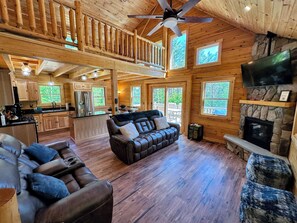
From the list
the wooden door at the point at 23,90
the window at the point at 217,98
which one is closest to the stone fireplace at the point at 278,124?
the window at the point at 217,98

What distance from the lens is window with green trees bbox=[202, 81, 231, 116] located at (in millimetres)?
3945

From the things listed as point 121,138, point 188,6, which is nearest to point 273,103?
point 188,6

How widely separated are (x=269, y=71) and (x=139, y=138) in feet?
10.4

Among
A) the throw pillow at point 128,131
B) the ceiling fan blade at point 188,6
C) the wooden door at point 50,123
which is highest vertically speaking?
the ceiling fan blade at point 188,6

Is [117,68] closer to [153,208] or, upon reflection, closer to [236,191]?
[153,208]

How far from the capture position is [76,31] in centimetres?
284

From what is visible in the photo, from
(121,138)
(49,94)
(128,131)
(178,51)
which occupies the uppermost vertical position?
(178,51)

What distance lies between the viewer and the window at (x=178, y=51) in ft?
15.6

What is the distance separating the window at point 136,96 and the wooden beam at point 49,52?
2.91 metres

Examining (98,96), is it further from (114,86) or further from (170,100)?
(170,100)

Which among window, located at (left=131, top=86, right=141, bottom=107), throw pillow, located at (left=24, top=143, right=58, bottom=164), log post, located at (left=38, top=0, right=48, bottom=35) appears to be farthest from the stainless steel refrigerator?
throw pillow, located at (left=24, top=143, right=58, bottom=164)

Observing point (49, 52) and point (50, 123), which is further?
point (50, 123)

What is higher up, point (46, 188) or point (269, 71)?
point (269, 71)

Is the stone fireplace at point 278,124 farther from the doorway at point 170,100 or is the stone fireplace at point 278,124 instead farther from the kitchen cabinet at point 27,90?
the kitchen cabinet at point 27,90
